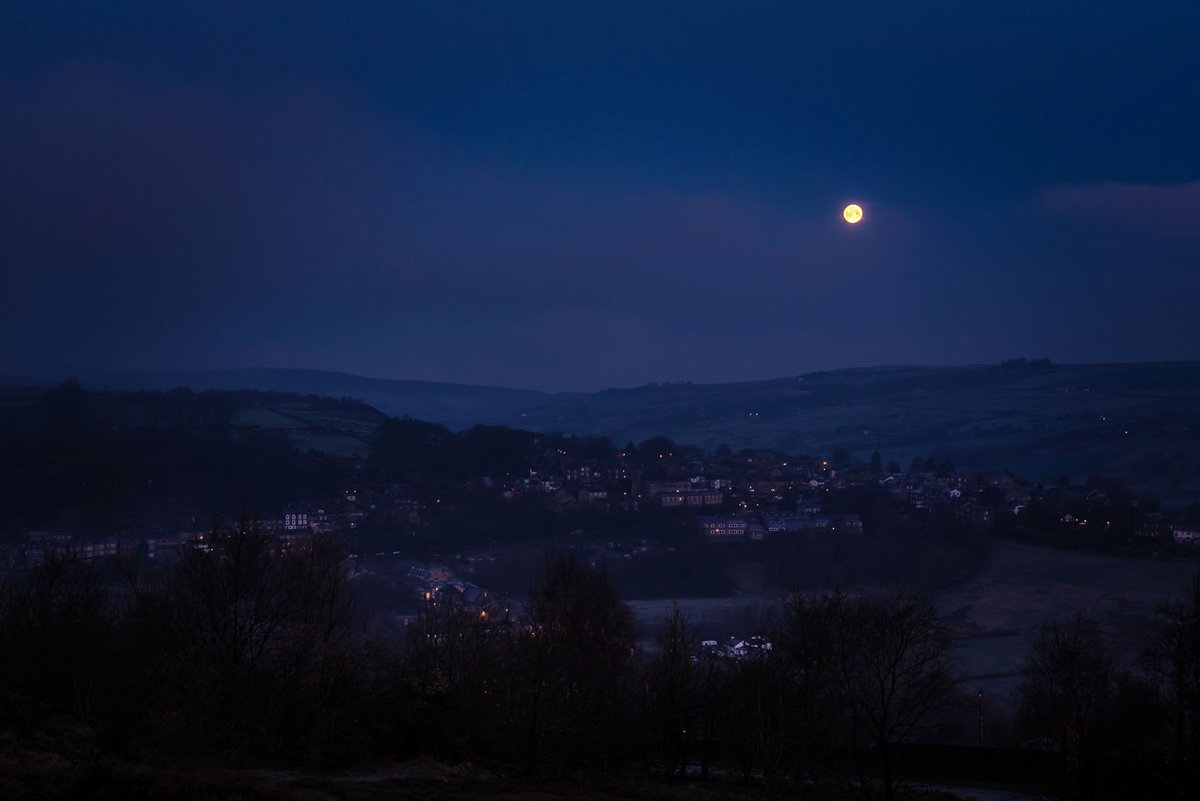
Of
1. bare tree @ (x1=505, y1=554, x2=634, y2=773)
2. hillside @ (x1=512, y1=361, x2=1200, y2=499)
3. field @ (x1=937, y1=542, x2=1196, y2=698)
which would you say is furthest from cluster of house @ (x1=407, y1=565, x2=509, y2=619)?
hillside @ (x1=512, y1=361, x2=1200, y2=499)

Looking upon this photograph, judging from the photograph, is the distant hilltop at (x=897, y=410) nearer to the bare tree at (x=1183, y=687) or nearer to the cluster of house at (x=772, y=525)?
the cluster of house at (x=772, y=525)

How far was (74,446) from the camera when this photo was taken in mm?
38062

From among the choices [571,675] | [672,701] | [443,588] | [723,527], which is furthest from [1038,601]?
[443,588]

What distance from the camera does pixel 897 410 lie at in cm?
6556

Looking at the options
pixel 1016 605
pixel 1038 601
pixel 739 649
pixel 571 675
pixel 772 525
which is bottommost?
pixel 1016 605

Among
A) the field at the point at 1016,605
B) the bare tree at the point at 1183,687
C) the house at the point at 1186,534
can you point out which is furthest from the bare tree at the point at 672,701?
the house at the point at 1186,534

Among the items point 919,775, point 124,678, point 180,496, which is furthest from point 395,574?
point 919,775

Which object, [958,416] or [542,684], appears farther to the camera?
[958,416]

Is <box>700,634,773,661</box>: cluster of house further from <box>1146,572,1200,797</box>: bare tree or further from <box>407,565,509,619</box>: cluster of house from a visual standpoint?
A: <box>1146,572,1200,797</box>: bare tree

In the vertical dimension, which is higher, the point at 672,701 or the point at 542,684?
the point at 542,684

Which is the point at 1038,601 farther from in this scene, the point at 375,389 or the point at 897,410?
the point at 375,389

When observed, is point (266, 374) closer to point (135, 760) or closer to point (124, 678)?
point (124, 678)

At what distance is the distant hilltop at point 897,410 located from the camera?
4806 centimetres

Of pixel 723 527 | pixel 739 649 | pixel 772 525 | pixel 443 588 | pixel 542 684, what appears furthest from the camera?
pixel 723 527
